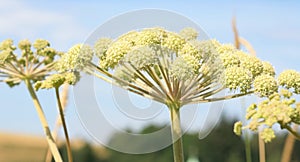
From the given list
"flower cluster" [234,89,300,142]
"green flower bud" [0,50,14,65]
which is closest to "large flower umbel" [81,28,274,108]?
"flower cluster" [234,89,300,142]

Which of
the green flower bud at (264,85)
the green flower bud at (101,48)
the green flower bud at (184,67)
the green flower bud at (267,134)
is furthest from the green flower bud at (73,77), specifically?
the green flower bud at (267,134)

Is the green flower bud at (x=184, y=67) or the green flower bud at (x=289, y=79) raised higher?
the green flower bud at (x=184, y=67)

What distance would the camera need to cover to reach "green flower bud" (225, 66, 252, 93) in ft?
6.25

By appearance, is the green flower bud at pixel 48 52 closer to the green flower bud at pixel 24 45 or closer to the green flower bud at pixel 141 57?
the green flower bud at pixel 24 45

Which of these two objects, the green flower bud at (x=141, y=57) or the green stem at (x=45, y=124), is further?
the green stem at (x=45, y=124)

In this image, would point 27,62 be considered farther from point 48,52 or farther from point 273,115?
point 273,115

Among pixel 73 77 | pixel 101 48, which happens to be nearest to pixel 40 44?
pixel 73 77

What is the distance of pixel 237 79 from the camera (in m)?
1.90

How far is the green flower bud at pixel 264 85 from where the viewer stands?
188 cm

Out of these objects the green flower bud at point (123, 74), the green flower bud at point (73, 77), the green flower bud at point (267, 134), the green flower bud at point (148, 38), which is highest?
the green flower bud at point (148, 38)

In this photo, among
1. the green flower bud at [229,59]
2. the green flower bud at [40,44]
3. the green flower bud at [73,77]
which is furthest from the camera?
the green flower bud at [40,44]

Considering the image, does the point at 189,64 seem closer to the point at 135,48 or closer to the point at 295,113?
the point at 135,48

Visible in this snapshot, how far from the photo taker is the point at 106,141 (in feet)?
6.84

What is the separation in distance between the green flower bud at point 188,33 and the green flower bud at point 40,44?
0.79 metres
